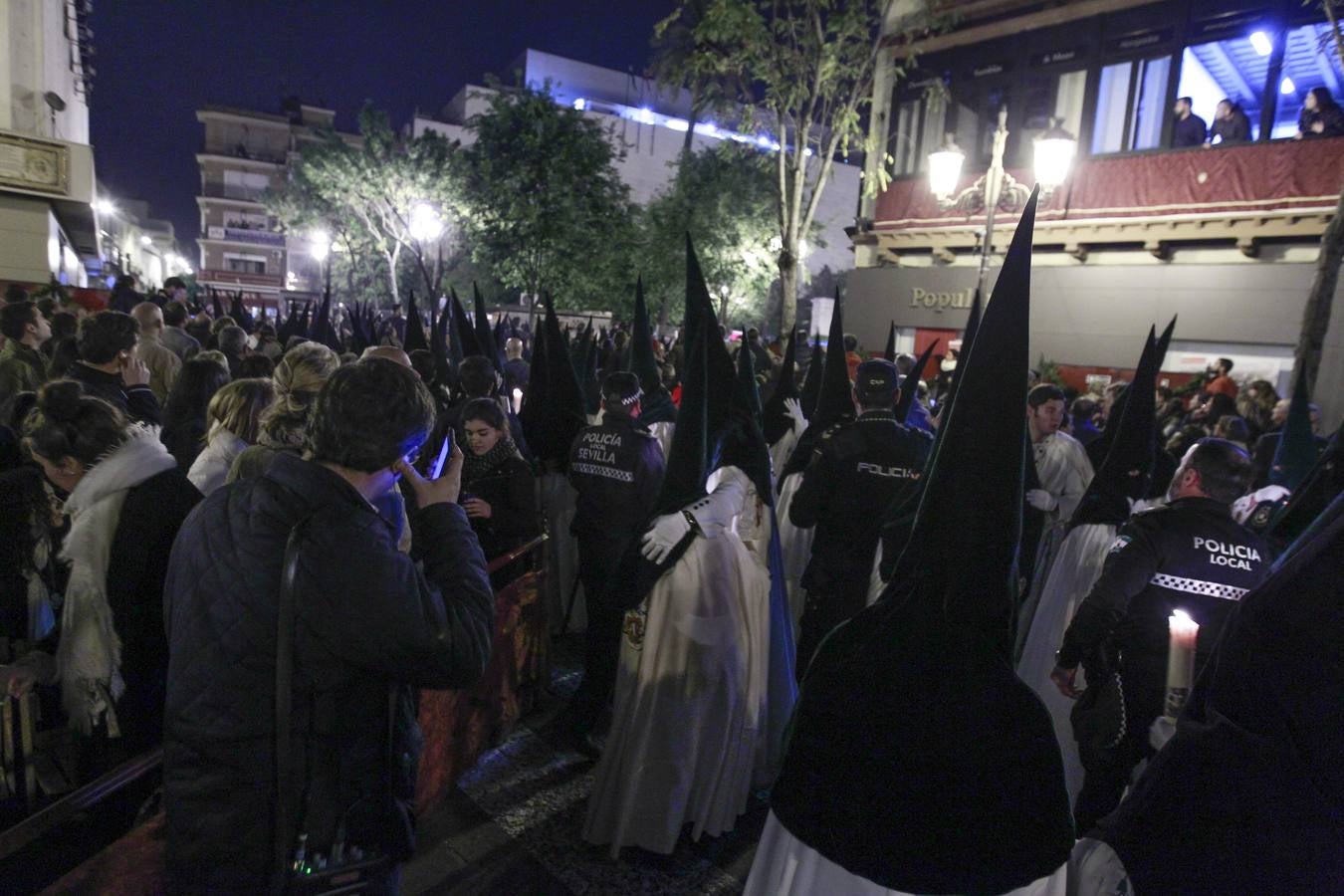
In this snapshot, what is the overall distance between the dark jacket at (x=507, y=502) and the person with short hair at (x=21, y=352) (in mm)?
3477

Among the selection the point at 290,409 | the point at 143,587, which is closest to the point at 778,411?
the point at 290,409

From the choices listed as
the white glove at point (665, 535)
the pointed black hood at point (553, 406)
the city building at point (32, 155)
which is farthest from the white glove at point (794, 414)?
the city building at point (32, 155)

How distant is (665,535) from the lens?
3.55 m

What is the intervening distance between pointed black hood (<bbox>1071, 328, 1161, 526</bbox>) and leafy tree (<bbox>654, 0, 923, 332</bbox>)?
1088cm

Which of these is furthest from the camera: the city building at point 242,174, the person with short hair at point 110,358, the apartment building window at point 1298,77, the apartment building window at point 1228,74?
the city building at point 242,174

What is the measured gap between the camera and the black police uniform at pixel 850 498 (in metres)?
4.91

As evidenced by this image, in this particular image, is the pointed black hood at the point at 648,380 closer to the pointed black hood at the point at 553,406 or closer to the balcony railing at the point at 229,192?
the pointed black hood at the point at 553,406

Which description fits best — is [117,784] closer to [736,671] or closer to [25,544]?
[25,544]

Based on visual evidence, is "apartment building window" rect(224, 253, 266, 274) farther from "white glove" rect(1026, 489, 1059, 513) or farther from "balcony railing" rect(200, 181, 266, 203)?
"white glove" rect(1026, 489, 1059, 513)

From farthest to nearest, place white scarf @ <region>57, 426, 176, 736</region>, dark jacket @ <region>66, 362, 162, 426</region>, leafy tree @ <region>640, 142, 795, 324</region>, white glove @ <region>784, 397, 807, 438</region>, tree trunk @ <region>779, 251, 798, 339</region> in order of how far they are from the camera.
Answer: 1. leafy tree @ <region>640, 142, 795, 324</region>
2. tree trunk @ <region>779, 251, 798, 339</region>
3. white glove @ <region>784, 397, 807, 438</region>
4. dark jacket @ <region>66, 362, 162, 426</region>
5. white scarf @ <region>57, 426, 176, 736</region>

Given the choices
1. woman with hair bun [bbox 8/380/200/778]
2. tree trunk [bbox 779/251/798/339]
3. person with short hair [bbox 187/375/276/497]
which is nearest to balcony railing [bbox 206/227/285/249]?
tree trunk [bbox 779/251/798/339]

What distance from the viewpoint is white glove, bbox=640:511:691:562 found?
3.54 metres

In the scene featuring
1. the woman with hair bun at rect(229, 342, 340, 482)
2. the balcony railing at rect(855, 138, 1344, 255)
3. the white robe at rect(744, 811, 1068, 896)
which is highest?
the balcony railing at rect(855, 138, 1344, 255)

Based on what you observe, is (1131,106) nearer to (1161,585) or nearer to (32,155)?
(1161,585)
